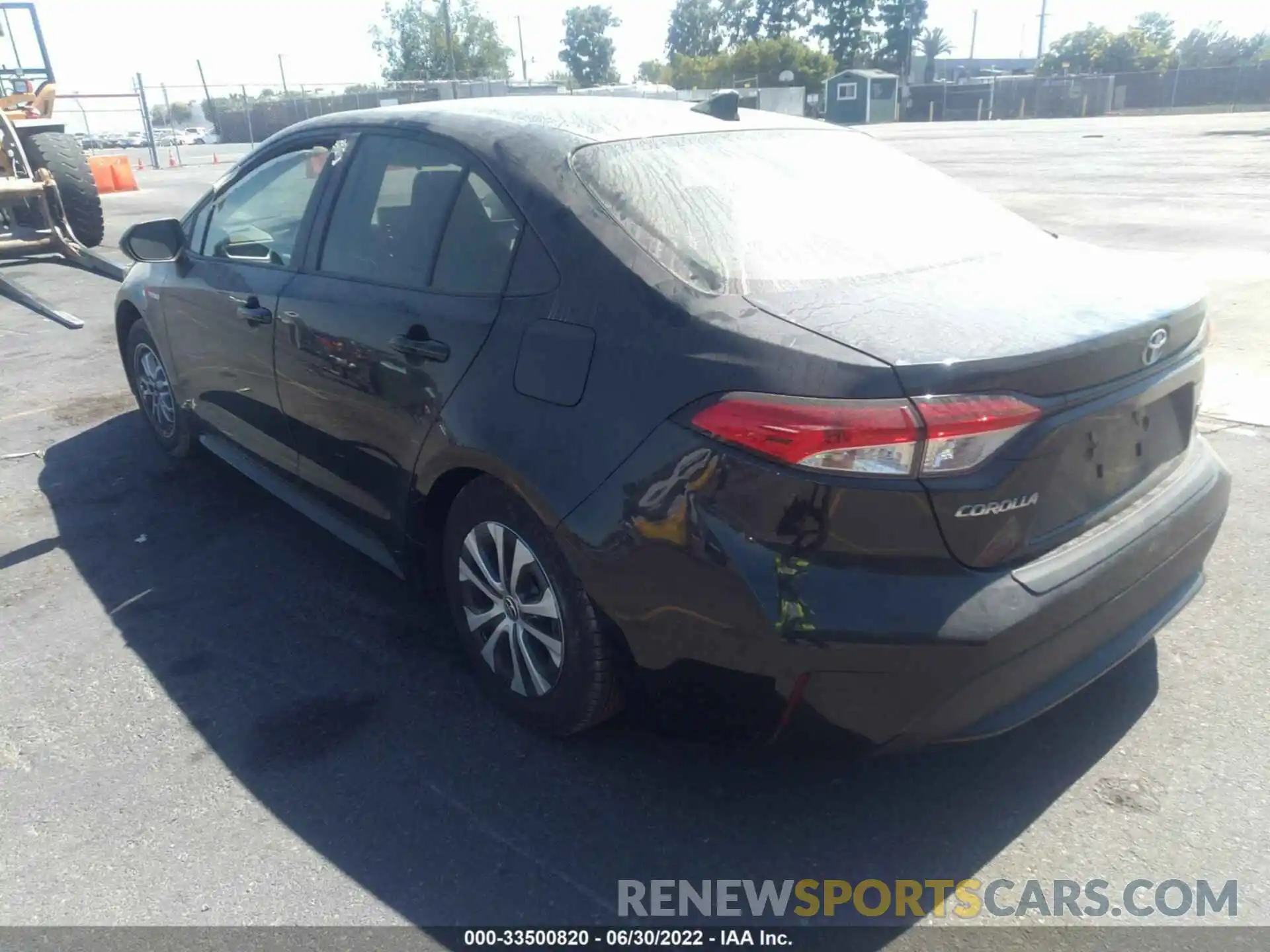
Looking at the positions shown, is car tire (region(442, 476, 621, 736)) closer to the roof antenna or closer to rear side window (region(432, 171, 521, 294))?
rear side window (region(432, 171, 521, 294))

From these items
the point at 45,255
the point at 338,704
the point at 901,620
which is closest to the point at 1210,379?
the point at 901,620

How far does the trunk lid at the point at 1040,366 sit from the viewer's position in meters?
2.13

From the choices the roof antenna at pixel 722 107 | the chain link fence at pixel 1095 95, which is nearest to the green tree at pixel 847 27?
the chain link fence at pixel 1095 95

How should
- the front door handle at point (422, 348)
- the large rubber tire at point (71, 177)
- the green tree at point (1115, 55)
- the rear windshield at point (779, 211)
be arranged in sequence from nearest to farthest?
the rear windshield at point (779, 211), the front door handle at point (422, 348), the large rubber tire at point (71, 177), the green tree at point (1115, 55)

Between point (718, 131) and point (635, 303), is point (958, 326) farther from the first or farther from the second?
point (718, 131)

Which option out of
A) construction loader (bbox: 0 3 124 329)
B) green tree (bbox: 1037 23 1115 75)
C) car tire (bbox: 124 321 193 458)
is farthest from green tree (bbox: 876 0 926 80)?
car tire (bbox: 124 321 193 458)

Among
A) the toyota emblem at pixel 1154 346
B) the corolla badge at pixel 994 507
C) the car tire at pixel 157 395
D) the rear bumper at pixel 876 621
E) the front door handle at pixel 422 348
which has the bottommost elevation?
the car tire at pixel 157 395

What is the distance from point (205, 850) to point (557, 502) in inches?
49.8

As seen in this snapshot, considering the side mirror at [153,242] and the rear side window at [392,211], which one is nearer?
the rear side window at [392,211]

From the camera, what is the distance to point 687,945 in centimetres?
226

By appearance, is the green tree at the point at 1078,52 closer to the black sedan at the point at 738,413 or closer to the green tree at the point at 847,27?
the green tree at the point at 847,27

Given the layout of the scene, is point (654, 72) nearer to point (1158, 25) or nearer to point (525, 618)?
point (1158, 25)

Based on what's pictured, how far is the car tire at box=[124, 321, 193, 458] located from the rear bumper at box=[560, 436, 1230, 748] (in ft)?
10.6

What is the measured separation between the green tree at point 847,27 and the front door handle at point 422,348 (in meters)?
92.1
